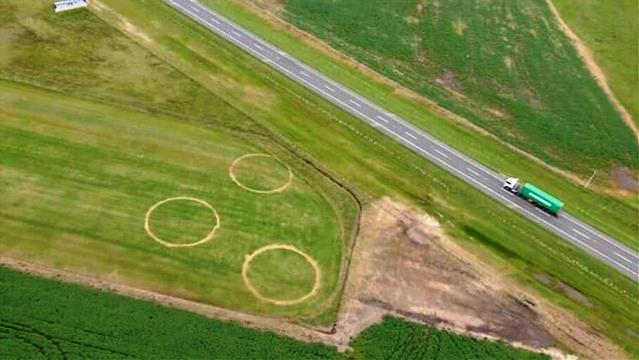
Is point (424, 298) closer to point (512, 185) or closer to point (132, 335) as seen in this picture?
point (512, 185)

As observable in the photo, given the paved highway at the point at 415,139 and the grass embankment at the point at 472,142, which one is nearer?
the paved highway at the point at 415,139

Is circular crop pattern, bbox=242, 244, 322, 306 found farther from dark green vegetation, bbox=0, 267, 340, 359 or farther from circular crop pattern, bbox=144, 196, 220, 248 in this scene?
circular crop pattern, bbox=144, 196, 220, 248

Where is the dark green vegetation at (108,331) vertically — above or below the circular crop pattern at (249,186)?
below

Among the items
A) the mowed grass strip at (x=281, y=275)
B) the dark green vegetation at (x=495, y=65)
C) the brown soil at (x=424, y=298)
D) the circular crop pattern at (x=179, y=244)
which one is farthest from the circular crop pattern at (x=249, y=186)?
the dark green vegetation at (x=495, y=65)

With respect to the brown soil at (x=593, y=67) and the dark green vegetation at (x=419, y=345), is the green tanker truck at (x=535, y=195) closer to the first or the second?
the dark green vegetation at (x=419, y=345)

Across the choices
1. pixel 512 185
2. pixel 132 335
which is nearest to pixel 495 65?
pixel 512 185

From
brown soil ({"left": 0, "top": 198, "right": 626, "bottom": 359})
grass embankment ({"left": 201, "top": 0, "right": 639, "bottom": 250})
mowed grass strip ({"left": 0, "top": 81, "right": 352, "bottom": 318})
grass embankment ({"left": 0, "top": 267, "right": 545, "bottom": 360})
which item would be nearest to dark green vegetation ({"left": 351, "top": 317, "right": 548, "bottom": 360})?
grass embankment ({"left": 0, "top": 267, "right": 545, "bottom": 360})

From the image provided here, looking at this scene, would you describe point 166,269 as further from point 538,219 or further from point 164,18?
point 164,18
